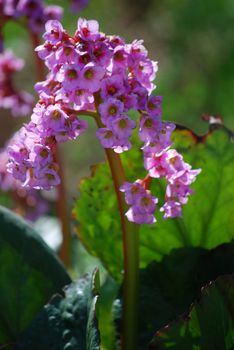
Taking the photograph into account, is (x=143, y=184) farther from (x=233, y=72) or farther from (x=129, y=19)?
(x=129, y=19)

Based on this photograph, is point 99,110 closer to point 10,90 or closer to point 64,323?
point 64,323

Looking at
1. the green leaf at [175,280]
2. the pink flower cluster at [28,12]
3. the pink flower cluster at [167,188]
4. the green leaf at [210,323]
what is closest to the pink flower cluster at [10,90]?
the pink flower cluster at [28,12]

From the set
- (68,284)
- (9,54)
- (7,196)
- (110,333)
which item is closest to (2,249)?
(68,284)

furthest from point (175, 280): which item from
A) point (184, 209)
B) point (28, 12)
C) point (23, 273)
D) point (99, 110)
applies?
point (28, 12)

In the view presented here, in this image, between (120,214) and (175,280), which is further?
(175,280)

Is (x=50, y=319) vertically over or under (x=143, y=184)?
under

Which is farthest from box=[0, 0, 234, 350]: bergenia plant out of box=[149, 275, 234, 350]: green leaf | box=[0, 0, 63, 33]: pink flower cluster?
box=[0, 0, 63, 33]: pink flower cluster

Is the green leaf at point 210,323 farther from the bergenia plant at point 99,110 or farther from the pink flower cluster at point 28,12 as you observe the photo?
the pink flower cluster at point 28,12
